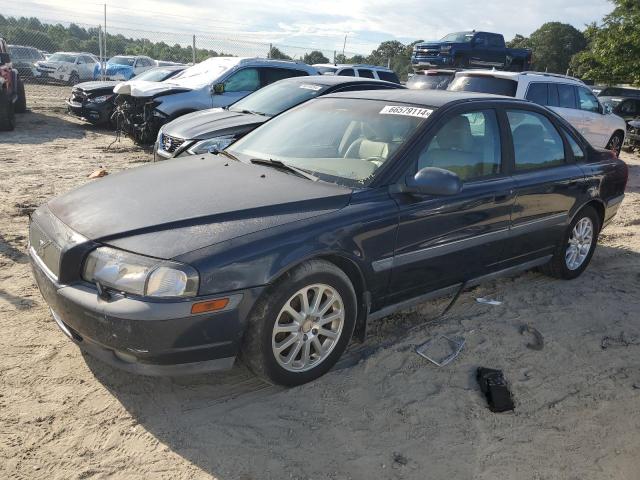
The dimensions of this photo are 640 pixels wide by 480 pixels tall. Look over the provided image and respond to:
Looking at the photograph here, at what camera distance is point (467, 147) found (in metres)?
3.87

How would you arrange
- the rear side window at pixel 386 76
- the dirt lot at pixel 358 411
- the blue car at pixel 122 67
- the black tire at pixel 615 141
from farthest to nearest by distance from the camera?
the blue car at pixel 122 67
the rear side window at pixel 386 76
the black tire at pixel 615 141
the dirt lot at pixel 358 411

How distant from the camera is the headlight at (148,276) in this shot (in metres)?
2.60

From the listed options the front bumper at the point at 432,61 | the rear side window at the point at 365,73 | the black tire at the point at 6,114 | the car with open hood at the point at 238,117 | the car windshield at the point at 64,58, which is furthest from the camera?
the car windshield at the point at 64,58

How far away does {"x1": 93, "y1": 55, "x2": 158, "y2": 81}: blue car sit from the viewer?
889 inches

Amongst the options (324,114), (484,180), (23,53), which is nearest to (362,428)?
(484,180)

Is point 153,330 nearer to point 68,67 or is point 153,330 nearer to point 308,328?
point 308,328

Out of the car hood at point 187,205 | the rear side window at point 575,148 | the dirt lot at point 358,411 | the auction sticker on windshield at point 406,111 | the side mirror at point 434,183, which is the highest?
the auction sticker on windshield at point 406,111

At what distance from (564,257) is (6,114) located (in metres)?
10.9

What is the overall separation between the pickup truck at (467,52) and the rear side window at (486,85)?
25.7ft

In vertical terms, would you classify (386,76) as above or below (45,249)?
above

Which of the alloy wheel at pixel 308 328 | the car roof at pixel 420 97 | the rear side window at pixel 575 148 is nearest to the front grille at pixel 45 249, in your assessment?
the alloy wheel at pixel 308 328

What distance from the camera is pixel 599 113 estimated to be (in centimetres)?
1133

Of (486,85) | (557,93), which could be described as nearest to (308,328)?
(486,85)

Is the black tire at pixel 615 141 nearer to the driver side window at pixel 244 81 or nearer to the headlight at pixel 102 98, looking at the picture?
the driver side window at pixel 244 81
